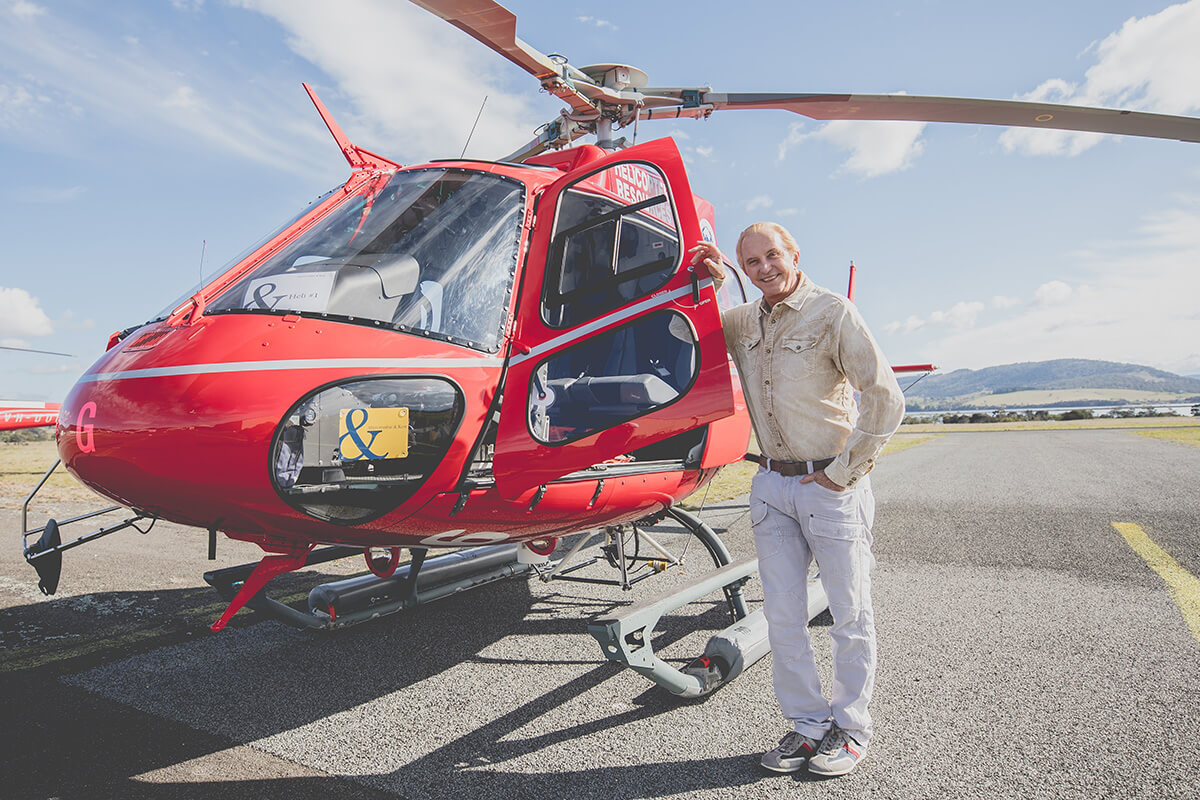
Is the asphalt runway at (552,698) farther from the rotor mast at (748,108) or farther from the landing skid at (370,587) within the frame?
the rotor mast at (748,108)

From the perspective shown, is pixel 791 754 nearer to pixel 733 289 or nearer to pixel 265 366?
pixel 265 366

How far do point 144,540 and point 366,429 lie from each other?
285 inches

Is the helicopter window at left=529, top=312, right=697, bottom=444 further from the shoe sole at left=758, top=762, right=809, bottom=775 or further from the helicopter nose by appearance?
the shoe sole at left=758, top=762, right=809, bottom=775

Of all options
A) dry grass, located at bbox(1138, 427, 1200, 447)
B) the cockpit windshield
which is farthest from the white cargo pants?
dry grass, located at bbox(1138, 427, 1200, 447)

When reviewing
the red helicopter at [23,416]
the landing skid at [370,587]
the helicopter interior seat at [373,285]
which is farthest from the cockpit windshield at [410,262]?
the red helicopter at [23,416]

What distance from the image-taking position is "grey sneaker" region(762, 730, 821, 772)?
285 centimetres

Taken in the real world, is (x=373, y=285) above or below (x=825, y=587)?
above

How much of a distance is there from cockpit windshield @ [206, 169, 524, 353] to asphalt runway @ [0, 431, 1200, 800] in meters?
1.99

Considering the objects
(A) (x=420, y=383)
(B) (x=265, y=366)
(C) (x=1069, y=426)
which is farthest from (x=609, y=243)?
(C) (x=1069, y=426)

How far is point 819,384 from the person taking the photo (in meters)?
2.94

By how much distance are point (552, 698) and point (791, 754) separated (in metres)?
1.40

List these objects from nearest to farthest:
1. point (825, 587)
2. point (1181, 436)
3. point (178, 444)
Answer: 1. point (178, 444)
2. point (825, 587)
3. point (1181, 436)

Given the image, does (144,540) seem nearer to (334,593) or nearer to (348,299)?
(334,593)

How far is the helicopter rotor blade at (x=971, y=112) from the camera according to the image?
456cm
